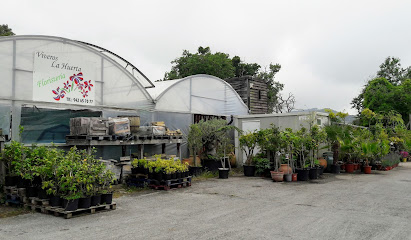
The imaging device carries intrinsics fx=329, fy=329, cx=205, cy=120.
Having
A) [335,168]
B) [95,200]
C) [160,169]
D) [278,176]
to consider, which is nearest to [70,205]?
[95,200]

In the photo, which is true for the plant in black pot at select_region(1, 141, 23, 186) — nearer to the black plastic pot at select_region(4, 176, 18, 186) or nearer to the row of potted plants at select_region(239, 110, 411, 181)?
the black plastic pot at select_region(4, 176, 18, 186)

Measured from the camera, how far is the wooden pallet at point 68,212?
22.8ft

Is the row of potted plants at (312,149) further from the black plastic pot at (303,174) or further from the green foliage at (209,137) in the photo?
the green foliage at (209,137)

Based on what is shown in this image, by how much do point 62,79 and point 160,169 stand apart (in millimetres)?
4573

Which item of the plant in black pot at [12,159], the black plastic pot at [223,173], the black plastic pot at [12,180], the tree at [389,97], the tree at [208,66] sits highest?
the tree at [208,66]

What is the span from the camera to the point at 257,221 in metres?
6.63

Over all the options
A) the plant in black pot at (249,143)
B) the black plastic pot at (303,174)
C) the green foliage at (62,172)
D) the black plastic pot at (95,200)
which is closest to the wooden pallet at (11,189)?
the green foliage at (62,172)

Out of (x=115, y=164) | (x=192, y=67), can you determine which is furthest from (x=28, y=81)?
(x=192, y=67)

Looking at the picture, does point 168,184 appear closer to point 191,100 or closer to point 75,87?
point 75,87

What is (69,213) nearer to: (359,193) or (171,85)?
(359,193)

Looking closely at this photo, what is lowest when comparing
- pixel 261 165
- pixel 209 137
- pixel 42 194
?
pixel 42 194

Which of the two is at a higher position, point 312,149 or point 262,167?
point 312,149

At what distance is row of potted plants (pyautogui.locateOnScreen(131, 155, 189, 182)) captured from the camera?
34.4ft

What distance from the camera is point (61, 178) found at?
23.0 feet
